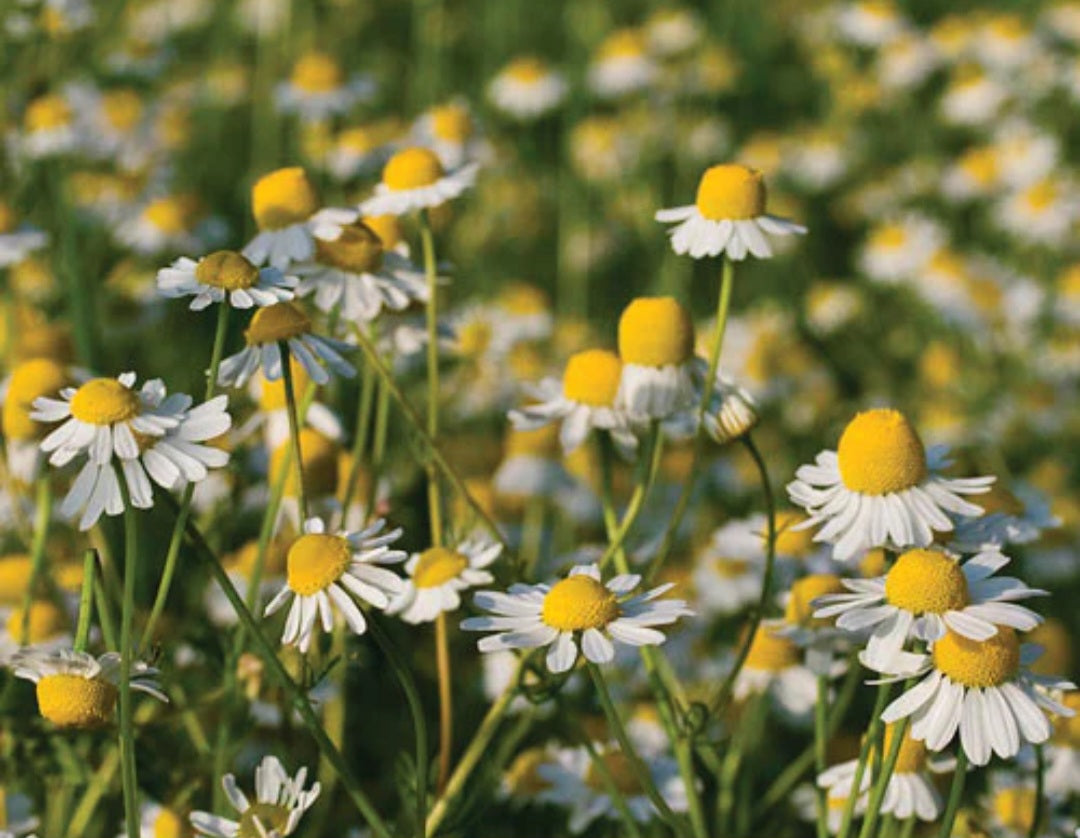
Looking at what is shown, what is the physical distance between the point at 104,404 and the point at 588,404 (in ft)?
2.22

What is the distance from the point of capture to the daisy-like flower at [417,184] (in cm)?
220

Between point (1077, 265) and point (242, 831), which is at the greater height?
point (242, 831)

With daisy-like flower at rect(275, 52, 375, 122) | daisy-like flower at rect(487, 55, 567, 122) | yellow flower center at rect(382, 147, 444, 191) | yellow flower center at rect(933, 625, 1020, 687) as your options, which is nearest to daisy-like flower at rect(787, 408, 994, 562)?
yellow flower center at rect(933, 625, 1020, 687)

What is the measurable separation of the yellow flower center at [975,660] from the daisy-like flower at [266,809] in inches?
23.3

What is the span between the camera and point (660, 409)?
6.44ft

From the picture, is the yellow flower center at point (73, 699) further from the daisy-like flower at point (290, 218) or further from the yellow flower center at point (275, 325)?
the daisy-like flower at point (290, 218)

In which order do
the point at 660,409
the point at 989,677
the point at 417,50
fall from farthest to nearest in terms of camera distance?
1. the point at 417,50
2. the point at 660,409
3. the point at 989,677


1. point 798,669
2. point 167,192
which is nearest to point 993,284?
point 167,192

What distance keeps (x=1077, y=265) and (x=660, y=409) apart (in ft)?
10.0

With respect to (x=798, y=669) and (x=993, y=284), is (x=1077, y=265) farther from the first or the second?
(x=798, y=669)

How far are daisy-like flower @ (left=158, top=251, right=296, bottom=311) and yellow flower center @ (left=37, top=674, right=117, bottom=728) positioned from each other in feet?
1.24

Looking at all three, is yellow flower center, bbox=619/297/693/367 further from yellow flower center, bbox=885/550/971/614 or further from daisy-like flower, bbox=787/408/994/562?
yellow flower center, bbox=885/550/971/614

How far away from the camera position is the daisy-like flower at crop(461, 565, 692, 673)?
5.18 ft

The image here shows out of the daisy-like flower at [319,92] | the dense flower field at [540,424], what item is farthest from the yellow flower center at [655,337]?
the daisy-like flower at [319,92]
